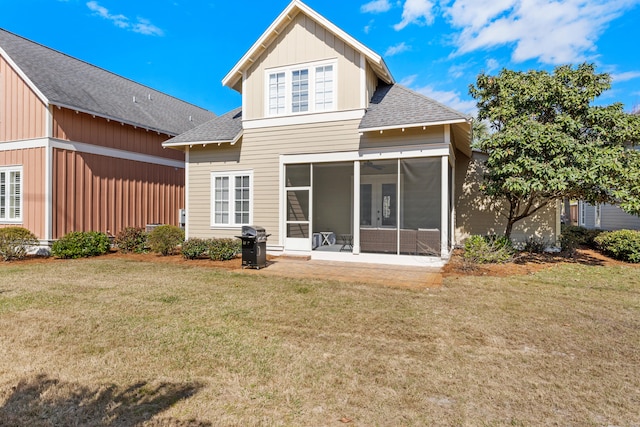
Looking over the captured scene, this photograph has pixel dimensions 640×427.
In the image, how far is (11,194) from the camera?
42.9 ft

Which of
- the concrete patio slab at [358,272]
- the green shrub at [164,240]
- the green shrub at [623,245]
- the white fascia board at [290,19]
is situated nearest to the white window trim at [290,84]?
the white fascia board at [290,19]

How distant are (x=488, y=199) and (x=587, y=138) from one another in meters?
3.71

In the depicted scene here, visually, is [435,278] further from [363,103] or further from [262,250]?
[363,103]

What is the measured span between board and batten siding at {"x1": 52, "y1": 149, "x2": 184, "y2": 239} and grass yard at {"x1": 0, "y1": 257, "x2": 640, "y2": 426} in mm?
6311

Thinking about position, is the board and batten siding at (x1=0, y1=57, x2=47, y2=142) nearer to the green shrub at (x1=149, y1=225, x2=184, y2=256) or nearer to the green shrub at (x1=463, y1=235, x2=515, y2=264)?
the green shrub at (x1=149, y1=225, x2=184, y2=256)

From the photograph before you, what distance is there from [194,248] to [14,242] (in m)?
5.79

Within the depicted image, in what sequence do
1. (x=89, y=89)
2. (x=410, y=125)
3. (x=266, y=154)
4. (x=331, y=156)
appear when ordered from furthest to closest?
1. (x=89, y=89)
2. (x=266, y=154)
3. (x=331, y=156)
4. (x=410, y=125)

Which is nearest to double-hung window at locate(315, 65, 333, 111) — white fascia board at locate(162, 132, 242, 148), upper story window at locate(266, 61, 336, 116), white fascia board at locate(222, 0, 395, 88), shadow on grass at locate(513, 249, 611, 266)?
upper story window at locate(266, 61, 336, 116)

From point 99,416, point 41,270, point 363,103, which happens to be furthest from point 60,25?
point 99,416

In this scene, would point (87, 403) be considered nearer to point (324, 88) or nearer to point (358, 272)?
point (358, 272)

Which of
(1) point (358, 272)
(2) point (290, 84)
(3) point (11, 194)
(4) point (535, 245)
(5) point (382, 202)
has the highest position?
(2) point (290, 84)

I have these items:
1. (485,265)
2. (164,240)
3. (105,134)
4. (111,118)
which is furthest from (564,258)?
(105,134)

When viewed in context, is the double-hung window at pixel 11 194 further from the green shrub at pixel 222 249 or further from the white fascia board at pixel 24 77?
the green shrub at pixel 222 249

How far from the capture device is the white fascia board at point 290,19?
10.7 meters
